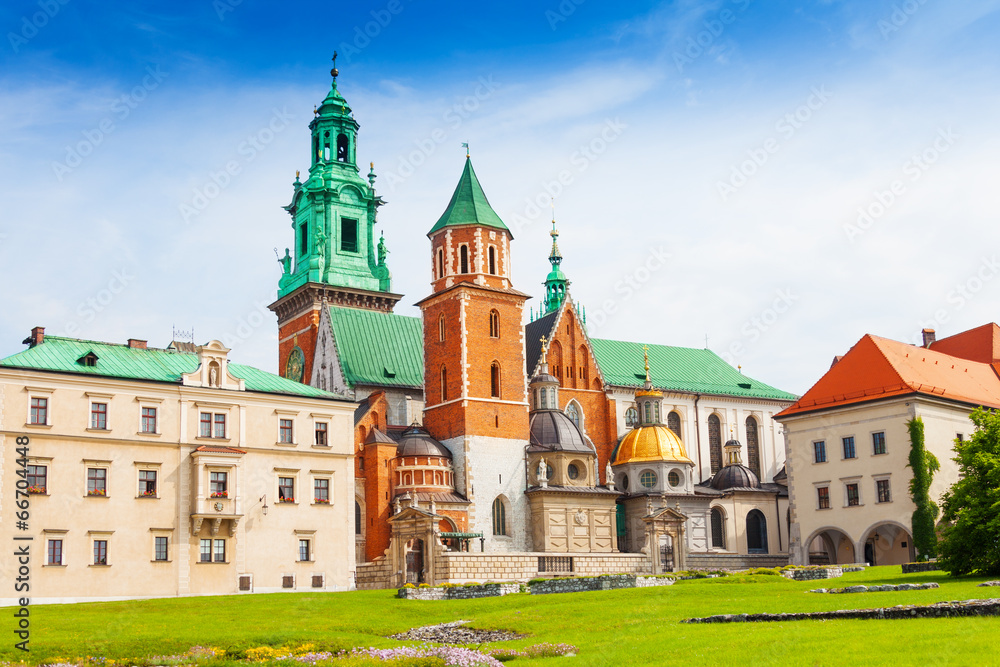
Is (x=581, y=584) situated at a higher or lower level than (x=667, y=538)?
lower

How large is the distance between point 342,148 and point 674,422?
34235mm

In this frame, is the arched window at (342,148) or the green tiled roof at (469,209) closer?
the green tiled roof at (469,209)

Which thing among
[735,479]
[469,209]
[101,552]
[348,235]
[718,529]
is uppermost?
[348,235]

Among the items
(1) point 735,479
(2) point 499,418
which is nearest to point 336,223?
(2) point 499,418

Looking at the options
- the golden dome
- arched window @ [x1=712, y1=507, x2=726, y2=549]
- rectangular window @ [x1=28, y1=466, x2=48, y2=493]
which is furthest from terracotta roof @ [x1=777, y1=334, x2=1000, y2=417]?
rectangular window @ [x1=28, y1=466, x2=48, y2=493]

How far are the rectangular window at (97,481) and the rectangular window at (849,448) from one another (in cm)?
3795

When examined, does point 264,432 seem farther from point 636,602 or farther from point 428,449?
point 636,602

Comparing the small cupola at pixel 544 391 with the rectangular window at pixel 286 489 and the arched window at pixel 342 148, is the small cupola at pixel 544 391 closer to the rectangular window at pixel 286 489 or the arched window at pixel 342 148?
the rectangular window at pixel 286 489

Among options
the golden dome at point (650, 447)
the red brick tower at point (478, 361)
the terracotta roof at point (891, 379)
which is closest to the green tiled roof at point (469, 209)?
the red brick tower at point (478, 361)

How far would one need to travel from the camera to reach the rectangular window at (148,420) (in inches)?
2024

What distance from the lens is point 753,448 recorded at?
87.0 meters

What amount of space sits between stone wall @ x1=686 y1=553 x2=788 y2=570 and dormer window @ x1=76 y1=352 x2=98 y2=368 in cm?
3669

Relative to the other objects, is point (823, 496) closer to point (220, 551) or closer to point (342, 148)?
point (220, 551)

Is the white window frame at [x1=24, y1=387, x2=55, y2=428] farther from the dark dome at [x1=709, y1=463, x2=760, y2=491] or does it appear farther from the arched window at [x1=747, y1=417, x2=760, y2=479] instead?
the arched window at [x1=747, y1=417, x2=760, y2=479]
